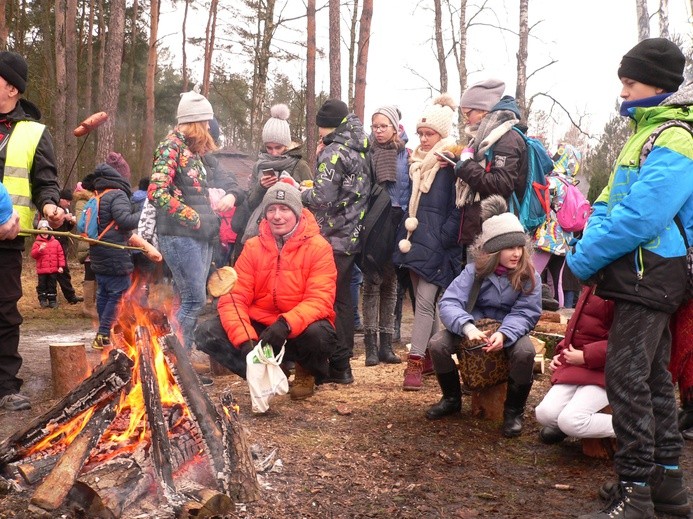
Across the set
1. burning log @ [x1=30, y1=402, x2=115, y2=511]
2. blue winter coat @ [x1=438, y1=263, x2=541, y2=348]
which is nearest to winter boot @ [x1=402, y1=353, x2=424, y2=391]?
blue winter coat @ [x1=438, y1=263, x2=541, y2=348]

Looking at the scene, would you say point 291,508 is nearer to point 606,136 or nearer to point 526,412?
point 526,412

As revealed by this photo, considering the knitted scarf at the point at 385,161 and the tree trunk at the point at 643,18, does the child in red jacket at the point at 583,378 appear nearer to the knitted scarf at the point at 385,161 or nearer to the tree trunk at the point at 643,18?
the knitted scarf at the point at 385,161

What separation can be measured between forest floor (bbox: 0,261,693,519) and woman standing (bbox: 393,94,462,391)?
49 cm

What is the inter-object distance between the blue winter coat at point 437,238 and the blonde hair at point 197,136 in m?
1.93

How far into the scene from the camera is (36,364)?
7.04m

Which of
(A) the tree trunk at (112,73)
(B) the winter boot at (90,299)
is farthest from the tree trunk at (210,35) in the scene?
(B) the winter boot at (90,299)

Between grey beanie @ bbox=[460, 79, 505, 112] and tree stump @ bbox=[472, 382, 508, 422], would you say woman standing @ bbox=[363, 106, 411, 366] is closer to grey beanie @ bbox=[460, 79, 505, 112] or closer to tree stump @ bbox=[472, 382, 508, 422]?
grey beanie @ bbox=[460, 79, 505, 112]

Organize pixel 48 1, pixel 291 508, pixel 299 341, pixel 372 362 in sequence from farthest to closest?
1. pixel 48 1
2. pixel 372 362
3. pixel 299 341
4. pixel 291 508

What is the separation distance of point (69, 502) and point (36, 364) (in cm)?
430

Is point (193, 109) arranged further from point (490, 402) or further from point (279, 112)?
point (490, 402)

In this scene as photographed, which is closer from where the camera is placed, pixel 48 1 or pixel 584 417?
pixel 584 417

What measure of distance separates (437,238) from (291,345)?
1629 mm

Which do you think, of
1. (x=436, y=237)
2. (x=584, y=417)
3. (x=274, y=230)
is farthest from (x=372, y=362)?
(x=584, y=417)

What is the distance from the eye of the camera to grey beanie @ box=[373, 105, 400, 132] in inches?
254
